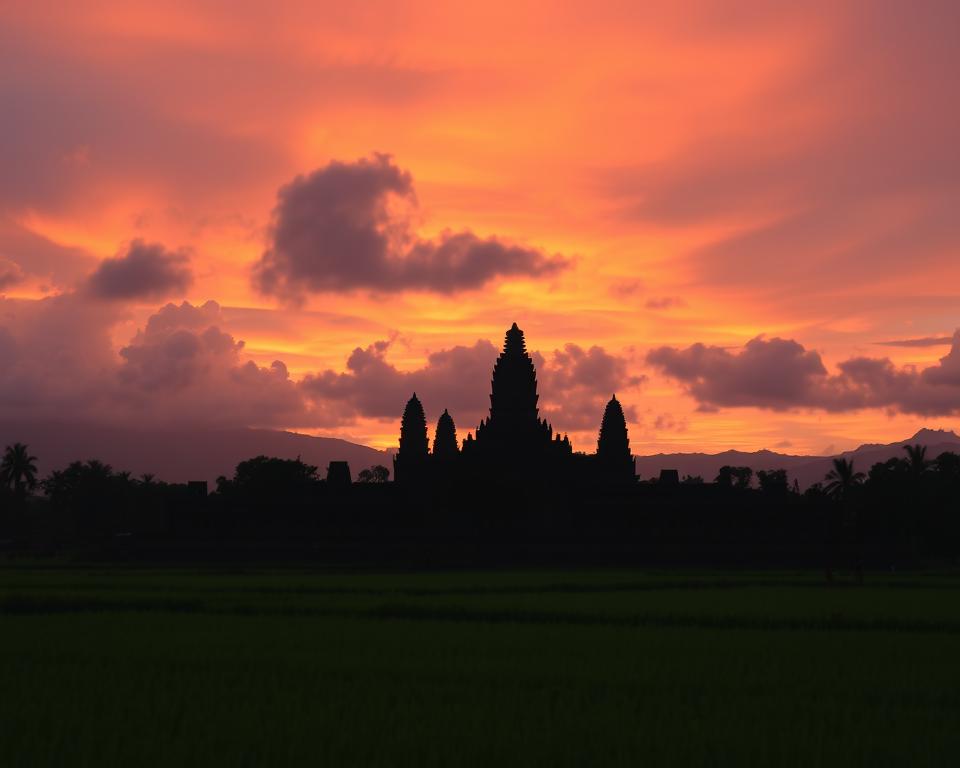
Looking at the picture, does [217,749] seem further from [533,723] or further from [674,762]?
[674,762]

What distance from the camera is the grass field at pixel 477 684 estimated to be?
13812 millimetres

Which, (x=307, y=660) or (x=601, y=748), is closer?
(x=601, y=748)

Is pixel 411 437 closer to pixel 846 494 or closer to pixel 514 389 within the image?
pixel 514 389

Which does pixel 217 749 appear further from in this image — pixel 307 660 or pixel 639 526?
pixel 639 526

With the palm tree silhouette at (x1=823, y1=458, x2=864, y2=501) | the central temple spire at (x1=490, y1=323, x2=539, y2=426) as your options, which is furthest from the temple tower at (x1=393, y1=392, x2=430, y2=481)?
the palm tree silhouette at (x1=823, y1=458, x2=864, y2=501)

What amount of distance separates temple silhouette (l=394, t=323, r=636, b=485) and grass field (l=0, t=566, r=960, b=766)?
240 ft

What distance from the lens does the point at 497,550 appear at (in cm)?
8719

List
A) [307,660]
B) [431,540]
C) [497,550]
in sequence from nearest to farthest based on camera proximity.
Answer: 1. [307,660]
2. [497,550]
3. [431,540]

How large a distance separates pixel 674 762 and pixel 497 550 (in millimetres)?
74398

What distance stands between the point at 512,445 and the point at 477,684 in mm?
111998

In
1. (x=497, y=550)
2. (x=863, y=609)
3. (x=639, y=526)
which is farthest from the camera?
(x=639, y=526)

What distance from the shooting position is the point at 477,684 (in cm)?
1908

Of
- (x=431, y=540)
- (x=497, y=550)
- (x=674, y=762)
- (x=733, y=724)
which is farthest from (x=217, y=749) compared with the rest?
(x=431, y=540)

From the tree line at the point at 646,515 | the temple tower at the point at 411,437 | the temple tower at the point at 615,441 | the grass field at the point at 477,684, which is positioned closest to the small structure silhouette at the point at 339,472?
the tree line at the point at 646,515
